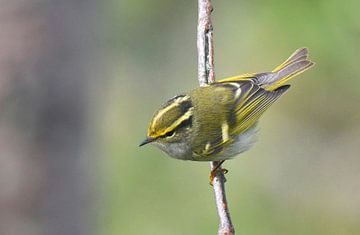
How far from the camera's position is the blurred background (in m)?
3.88

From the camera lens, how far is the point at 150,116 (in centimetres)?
677

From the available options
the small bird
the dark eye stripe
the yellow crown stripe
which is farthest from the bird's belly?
the yellow crown stripe

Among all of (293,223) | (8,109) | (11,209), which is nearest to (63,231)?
(11,209)

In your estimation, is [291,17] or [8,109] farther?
[291,17]

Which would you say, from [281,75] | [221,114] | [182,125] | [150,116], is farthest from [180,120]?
[150,116]

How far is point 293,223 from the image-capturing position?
20.4ft

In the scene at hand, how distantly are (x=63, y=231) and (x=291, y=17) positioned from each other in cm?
339

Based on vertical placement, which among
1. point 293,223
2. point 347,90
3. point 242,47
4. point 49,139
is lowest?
point 293,223

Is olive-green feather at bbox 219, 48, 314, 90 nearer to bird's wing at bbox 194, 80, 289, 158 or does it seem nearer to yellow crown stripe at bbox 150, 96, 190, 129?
bird's wing at bbox 194, 80, 289, 158

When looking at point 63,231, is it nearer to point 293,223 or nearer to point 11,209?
point 11,209

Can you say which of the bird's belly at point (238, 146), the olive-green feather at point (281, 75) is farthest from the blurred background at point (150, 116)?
the olive-green feather at point (281, 75)

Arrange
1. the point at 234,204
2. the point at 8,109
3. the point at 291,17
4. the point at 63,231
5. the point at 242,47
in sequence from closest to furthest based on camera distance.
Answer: the point at 8,109, the point at 63,231, the point at 234,204, the point at 291,17, the point at 242,47

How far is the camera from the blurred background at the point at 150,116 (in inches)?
153

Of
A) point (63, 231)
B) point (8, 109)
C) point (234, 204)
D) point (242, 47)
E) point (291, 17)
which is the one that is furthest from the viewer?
point (242, 47)
